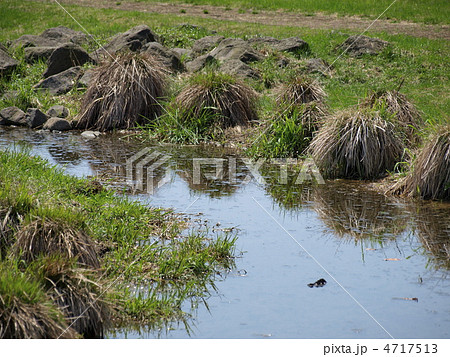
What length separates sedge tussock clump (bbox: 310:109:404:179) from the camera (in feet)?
32.1

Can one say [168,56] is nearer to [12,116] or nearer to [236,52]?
[236,52]

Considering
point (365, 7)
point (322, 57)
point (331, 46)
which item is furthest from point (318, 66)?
point (365, 7)

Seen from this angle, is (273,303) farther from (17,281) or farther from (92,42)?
(92,42)

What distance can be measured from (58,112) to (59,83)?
1.77 meters

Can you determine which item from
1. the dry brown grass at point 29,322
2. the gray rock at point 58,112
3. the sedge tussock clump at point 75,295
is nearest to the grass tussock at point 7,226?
the sedge tussock clump at point 75,295

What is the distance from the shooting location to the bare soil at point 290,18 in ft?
72.0

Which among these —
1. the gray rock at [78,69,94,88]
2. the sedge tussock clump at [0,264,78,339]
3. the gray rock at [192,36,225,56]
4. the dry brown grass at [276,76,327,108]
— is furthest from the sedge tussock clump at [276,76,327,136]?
the sedge tussock clump at [0,264,78,339]

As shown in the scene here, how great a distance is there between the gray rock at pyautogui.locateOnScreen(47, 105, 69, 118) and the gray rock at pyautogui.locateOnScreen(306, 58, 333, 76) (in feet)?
19.6

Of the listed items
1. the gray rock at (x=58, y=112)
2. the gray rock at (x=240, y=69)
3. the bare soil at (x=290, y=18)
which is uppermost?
the bare soil at (x=290, y=18)

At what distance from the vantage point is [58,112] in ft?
46.4

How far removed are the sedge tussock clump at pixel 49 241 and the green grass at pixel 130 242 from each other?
0.26ft

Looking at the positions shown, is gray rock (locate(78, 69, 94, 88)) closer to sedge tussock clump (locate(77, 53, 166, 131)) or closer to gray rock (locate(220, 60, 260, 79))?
sedge tussock clump (locate(77, 53, 166, 131))

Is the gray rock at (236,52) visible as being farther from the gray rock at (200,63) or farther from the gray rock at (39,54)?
the gray rock at (39,54)
